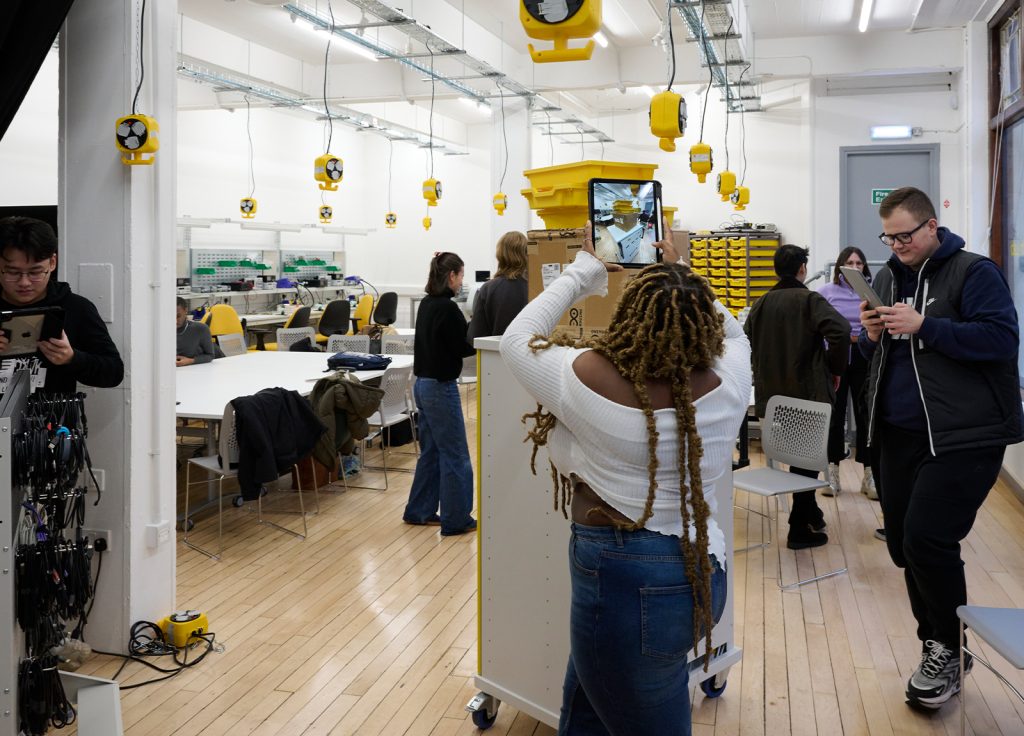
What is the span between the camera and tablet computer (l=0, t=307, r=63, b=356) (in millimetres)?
2715

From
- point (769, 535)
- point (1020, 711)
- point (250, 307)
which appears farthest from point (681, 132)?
point (250, 307)

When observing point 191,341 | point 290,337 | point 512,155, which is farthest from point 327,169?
point 512,155

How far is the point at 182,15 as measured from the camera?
9.50 m

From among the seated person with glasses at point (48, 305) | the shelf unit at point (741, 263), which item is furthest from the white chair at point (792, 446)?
the shelf unit at point (741, 263)

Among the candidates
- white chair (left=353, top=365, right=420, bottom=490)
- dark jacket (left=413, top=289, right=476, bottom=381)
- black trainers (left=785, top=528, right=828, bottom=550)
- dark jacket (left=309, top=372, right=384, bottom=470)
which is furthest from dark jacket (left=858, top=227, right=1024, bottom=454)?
white chair (left=353, top=365, right=420, bottom=490)

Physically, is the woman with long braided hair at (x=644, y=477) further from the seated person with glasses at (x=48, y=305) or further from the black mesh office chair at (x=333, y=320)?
the black mesh office chair at (x=333, y=320)

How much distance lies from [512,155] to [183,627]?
8.87 meters

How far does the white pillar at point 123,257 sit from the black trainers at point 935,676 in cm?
276

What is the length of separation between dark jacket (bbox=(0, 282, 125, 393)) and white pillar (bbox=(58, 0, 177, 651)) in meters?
0.19

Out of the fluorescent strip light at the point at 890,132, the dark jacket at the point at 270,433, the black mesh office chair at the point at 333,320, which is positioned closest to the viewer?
the dark jacket at the point at 270,433

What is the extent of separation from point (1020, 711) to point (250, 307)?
11274 millimetres

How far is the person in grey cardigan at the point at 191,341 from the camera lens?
6.80 m

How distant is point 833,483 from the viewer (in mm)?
5992

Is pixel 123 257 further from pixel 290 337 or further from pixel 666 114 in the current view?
pixel 290 337
